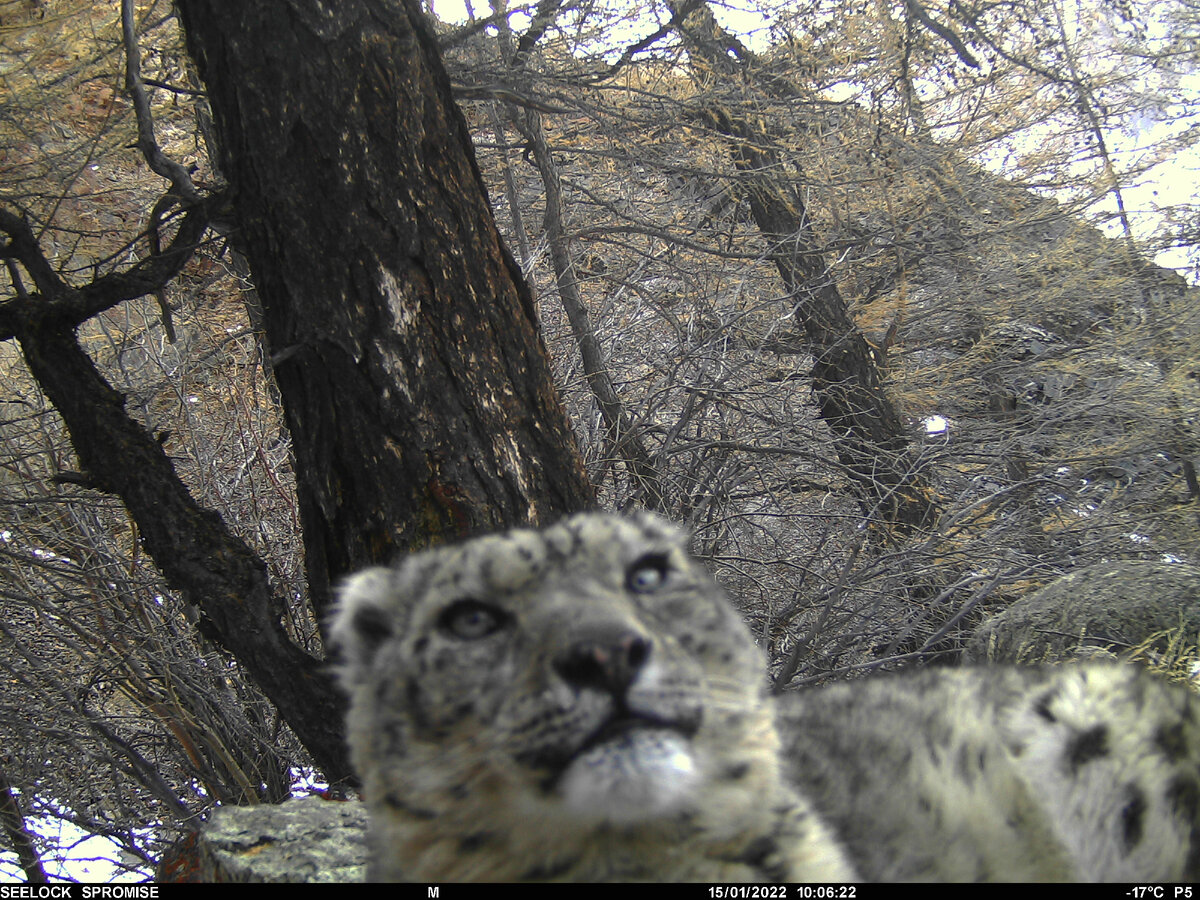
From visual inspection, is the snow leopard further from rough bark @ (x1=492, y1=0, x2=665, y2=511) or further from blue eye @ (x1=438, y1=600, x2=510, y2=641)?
rough bark @ (x1=492, y1=0, x2=665, y2=511)


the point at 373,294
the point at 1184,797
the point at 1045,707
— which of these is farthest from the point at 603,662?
the point at 373,294

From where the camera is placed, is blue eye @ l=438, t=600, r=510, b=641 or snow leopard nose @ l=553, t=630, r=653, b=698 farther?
blue eye @ l=438, t=600, r=510, b=641

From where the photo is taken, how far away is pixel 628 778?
5.37 feet

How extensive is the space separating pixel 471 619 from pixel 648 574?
442mm

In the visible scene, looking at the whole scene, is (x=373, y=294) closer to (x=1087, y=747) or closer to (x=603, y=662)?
(x=603, y=662)

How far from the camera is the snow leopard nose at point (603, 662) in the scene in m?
1.67

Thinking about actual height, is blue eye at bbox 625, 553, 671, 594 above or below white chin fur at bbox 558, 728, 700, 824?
above

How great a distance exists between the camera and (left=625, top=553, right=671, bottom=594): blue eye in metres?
2.09

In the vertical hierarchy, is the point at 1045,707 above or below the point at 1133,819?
above

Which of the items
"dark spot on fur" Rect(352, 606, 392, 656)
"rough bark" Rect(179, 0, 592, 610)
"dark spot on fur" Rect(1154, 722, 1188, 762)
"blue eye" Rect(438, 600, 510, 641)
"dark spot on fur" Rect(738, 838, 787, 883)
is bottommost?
"dark spot on fur" Rect(1154, 722, 1188, 762)

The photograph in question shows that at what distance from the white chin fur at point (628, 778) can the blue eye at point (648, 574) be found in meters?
0.45

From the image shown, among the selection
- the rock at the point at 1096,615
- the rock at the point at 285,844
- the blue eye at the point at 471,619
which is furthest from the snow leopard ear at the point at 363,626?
the rock at the point at 1096,615

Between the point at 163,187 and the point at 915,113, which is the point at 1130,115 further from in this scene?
the point at 163,187

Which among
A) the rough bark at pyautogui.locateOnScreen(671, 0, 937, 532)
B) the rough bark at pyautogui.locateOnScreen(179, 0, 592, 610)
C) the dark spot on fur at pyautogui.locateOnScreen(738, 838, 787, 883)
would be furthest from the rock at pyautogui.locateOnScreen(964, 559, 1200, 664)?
the dark spot on fur at pyautogui.locateOnScreen(738, 838, 787, 883)
